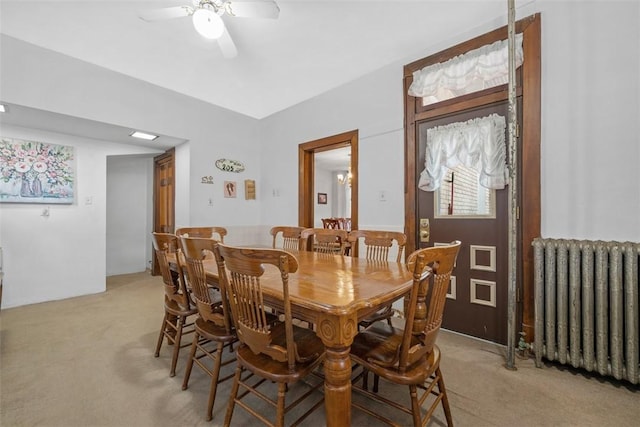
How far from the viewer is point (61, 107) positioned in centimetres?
290

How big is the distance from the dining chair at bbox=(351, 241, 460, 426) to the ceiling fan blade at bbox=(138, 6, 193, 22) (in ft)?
7.98

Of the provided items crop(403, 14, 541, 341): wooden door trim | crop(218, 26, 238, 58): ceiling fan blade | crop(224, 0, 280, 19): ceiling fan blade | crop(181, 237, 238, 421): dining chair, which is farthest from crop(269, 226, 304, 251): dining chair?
crop(403, 14, 541, 341): wooden door trim

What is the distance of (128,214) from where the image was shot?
17.1ft

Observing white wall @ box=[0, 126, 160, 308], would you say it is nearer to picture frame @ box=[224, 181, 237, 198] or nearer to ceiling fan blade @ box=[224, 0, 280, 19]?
picture frame @ box=[224, 181, 237, 198]

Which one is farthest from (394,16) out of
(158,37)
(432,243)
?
(158,37)

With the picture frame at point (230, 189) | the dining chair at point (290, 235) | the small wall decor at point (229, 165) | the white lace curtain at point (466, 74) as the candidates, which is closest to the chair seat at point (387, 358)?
the dining chair at point (290, 235)

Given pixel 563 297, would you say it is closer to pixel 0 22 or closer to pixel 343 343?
pixel 343 343

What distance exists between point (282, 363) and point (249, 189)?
3.65 metres

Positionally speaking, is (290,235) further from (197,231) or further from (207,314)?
(207,314)

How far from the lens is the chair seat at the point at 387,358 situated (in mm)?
1178

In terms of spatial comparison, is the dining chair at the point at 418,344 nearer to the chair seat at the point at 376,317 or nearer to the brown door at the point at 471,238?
the chair seat at the point at 376,317

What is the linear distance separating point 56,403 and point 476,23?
420 cm

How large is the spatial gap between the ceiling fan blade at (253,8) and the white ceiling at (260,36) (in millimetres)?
328

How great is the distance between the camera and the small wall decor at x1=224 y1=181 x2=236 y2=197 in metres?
4.35
